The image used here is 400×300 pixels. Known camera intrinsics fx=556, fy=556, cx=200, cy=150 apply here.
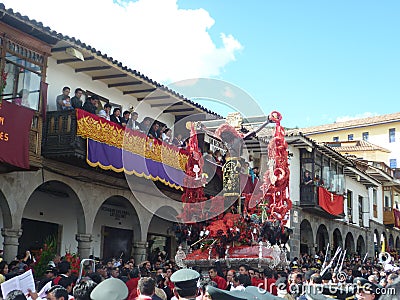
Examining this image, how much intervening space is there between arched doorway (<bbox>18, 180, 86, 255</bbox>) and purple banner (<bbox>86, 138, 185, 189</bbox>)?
69.6 inches

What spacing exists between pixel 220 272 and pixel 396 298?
5555 millimetres

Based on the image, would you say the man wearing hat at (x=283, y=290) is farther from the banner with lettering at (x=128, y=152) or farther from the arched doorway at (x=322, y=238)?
the arched doorway at (x=322, y=238)

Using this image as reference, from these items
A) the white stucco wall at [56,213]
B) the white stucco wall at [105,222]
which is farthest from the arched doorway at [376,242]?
the white stucco wall at [56,213]

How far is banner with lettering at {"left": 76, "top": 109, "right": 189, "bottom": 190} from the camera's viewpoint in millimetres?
14312

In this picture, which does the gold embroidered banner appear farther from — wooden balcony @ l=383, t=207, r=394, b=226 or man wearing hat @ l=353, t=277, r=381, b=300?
wooden balcony @ l=383, t=207, r=394, b=226

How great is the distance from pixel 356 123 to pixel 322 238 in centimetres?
2438

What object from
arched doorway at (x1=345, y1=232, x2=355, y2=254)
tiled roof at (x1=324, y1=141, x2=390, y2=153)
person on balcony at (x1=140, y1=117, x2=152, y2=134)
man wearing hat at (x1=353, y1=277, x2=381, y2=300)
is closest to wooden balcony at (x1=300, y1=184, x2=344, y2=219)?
arched doorway at (x1=345, y1=232, x2=355, y2=254)

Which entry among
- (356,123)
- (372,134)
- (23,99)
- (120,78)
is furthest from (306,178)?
(356,123)

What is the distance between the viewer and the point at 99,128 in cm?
1466

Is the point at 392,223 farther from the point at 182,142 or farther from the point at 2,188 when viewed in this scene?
the point at 2,188

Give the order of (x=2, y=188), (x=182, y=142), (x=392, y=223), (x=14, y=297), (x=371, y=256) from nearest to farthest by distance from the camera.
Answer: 1. (x=14, y=297)
2. (x=2, y=188)
3. (x=182, y=142)
4. (x=371, y=256)
5. (x=392, y=223)

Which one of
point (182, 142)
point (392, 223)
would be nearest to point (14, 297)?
point (182, 142)

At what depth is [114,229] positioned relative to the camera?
20172 millimetres

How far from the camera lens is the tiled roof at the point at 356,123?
52344mm
